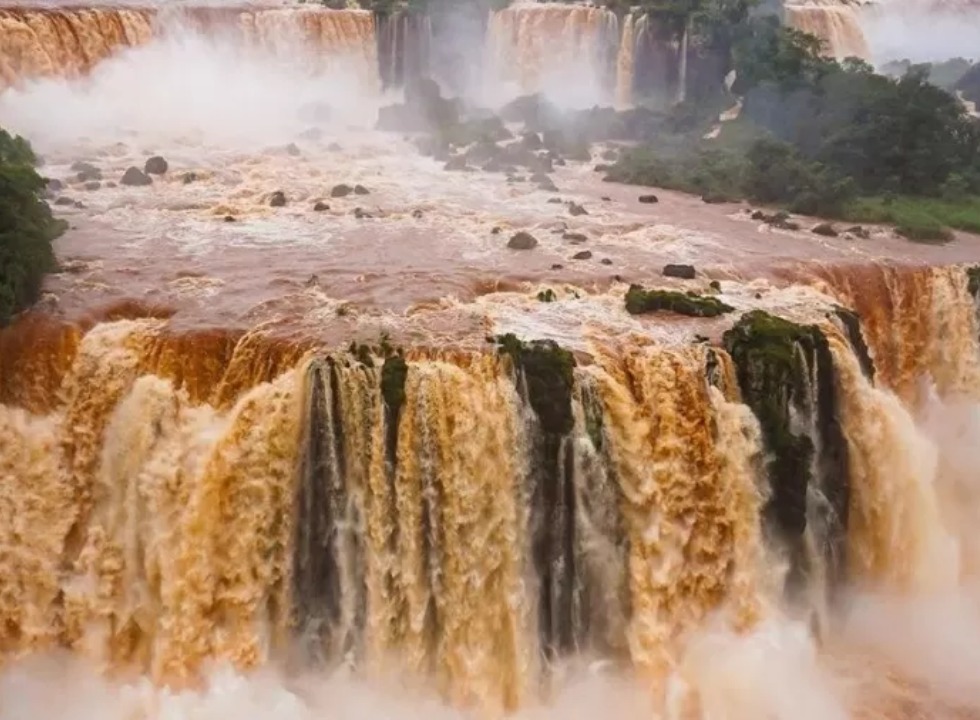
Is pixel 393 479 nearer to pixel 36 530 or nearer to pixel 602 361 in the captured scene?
pixel 602 361

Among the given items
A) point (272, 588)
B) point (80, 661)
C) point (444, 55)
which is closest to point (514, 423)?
point (272, 588)

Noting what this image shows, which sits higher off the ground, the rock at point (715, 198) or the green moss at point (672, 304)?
the green moss at point (672, 304)

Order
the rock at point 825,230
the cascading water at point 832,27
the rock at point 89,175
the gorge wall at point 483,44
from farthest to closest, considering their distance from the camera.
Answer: the cascading water at point 832,27 < the gorge wall at point 483,44 < the rock at point 89,175 < the rock at point 825,230

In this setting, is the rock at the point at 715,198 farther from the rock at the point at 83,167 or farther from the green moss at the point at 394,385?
the rock at the point at 83,167

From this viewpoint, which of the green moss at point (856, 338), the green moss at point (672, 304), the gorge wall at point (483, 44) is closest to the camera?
the green moss at point (672, 304)

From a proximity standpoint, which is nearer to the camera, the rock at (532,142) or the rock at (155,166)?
the rock at (155,166)

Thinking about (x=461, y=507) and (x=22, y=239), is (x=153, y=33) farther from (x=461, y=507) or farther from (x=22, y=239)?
(x=461, y=507)

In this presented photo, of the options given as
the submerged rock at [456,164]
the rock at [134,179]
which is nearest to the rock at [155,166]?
the rock at [134,179]
